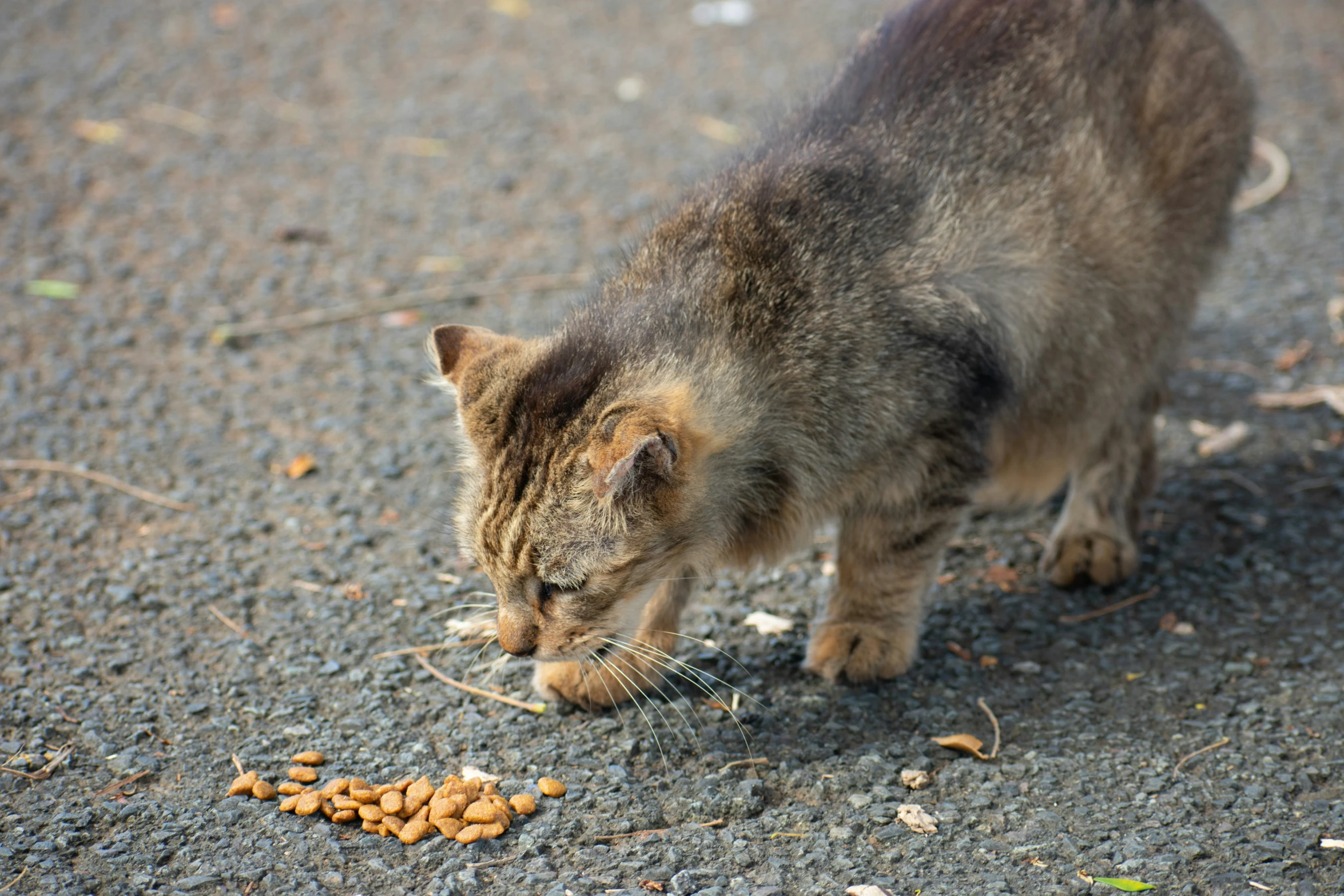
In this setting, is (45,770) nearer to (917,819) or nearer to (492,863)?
(492,863)

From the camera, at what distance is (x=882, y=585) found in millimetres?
3863

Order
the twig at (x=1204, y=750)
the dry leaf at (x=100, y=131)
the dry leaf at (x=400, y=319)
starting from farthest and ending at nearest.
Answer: the dry leaf at (x=100, y=131), the dry leaf at (x=400, y=319), the twig at (x=1204, y=750)

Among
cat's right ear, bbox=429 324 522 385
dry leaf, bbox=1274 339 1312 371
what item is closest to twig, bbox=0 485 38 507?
cat's right ear, bbox=429 324 522 385

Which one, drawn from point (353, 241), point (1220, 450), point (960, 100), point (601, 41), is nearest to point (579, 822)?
point (960, 100)

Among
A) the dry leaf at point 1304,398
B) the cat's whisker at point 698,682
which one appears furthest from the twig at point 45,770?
the dry leaf at point 1304,398

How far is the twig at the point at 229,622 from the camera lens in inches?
157

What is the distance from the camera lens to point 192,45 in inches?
326

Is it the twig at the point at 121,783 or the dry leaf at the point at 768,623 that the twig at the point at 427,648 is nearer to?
the twig at the point at 121,783

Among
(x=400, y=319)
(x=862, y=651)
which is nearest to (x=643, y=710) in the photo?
(x=862, y=651)

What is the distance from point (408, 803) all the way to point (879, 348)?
73.9 inches

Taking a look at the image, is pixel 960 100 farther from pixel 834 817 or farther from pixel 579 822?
pixel 579 822

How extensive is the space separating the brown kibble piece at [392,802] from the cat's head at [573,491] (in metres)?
0.51

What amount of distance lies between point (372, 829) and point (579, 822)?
56 cm

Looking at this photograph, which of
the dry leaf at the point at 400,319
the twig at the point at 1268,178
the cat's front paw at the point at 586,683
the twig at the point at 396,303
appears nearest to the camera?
the cat's front paw at the point at 586,683
